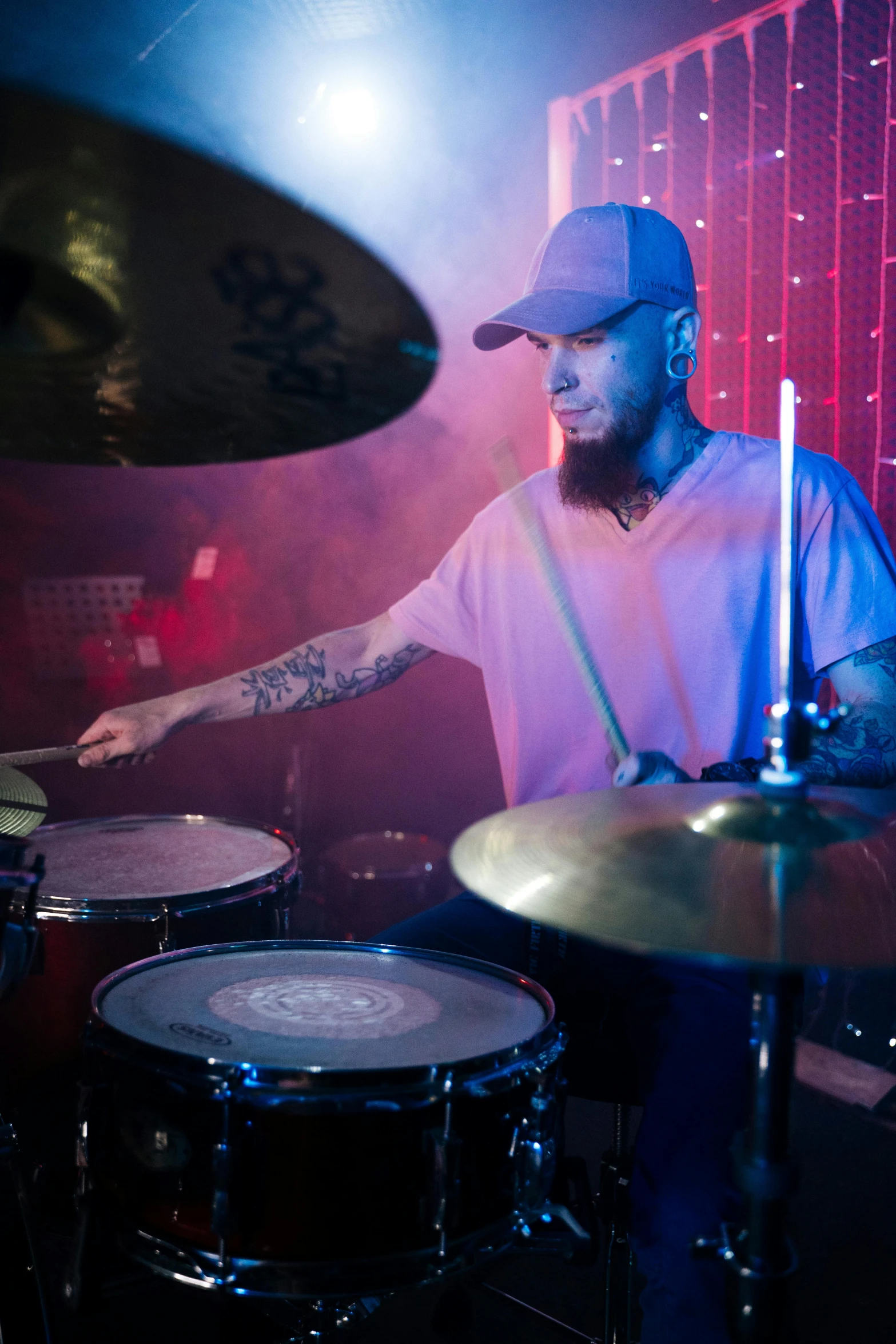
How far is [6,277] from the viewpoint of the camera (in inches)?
56.3

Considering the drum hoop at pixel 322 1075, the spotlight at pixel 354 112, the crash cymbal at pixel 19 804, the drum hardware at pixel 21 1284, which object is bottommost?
the drum hardware at pixel 21 1284

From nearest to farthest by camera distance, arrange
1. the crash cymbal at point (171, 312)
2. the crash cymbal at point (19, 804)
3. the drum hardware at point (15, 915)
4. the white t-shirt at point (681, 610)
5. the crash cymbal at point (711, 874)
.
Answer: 1. the crash cymbal at point (711, 874)
2. the drum hardware at point (15, 915)
3. the crash cymbal at point (19, 804)
4. the crash cymbal at point (171, 312)
5. the white t-shirt at point (681, 610)

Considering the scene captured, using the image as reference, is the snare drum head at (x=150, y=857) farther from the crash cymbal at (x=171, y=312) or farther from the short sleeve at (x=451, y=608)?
the crash cymbal at (x=171, y=312)

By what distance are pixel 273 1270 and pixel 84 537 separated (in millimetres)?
2351

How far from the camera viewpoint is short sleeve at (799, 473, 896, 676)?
4.48 ft

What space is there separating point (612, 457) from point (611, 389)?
11cm

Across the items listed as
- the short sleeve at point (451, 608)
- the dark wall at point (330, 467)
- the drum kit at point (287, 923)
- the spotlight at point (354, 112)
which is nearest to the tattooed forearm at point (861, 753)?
the drum kit at point (287, 923)

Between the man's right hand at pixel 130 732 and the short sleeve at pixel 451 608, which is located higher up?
the short sleeve at pixel 451 608

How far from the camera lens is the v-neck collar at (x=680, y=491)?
1581 mm

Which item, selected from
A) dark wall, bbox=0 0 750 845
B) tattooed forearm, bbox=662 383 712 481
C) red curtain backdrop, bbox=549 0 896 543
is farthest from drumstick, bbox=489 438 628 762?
dark wall, bbox=0 0 750 845

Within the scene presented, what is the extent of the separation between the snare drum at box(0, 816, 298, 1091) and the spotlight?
2.18 meters

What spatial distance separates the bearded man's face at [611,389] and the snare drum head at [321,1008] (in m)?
0.83

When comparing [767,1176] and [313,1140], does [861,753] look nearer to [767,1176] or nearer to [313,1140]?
[767,1176]

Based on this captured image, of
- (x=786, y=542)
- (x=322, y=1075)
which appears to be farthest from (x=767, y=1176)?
(x=786, y=542)
